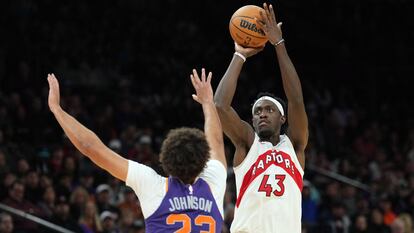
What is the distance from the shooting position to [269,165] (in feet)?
21.8

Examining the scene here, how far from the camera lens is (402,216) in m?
14.2

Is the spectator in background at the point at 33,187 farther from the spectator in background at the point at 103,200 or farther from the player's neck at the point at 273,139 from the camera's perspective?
the player's neck at the point at 273,139

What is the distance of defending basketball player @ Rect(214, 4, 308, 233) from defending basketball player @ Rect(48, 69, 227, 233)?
1605 millimetres

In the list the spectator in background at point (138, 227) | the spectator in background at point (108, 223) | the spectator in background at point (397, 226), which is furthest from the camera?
the spectator in background at point (397, 226)

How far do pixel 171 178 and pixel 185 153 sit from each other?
231mm

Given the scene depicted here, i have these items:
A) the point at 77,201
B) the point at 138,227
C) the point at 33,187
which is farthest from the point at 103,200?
the point at 33,187

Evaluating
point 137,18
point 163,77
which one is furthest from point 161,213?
point 137,18

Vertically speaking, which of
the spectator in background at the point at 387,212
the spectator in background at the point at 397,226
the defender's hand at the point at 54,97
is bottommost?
the defender's hand at the point at 54,97

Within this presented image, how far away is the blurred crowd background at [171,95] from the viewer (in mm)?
12398

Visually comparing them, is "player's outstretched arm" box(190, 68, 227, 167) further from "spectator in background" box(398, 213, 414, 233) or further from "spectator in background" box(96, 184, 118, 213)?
"spectator in background" box(398, 213, 414, 233)

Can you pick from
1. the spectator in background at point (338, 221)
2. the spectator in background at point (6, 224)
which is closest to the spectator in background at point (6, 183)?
the spectator in background at point (6, 224)

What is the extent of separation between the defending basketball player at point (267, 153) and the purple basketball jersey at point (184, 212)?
1.64 meters

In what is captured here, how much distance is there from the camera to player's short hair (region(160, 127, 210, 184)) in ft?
15.6

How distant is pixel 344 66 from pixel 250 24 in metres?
14.8
